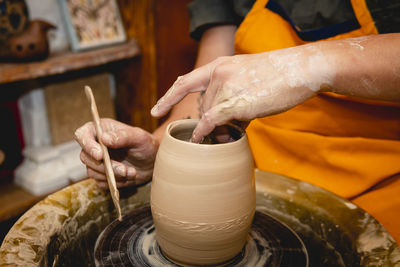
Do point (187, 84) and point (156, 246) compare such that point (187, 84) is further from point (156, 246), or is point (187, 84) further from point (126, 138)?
point (156, 246)

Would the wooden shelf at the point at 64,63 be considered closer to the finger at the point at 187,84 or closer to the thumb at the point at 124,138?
the thumb at the point at 124,138

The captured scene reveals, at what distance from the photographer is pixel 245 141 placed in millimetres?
719

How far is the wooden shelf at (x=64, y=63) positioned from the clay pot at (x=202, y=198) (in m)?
1.04

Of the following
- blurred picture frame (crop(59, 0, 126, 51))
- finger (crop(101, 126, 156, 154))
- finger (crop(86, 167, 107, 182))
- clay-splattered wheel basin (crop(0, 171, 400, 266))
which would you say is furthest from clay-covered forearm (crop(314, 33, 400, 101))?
blurred picture frame (crop(59, 0, 126, 51))

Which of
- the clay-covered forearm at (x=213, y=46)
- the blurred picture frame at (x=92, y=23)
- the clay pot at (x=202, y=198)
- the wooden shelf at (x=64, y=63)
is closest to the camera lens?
the clay pot at (x=202, y=198)

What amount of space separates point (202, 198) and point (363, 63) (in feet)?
1.29

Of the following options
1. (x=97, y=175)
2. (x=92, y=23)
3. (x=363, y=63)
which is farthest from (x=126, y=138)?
(x=92, y=23)

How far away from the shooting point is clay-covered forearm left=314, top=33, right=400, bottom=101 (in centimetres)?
71

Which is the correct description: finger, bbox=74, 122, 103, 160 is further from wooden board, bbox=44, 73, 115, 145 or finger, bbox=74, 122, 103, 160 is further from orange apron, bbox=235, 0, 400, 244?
wooden board, bbox=44, 73, 115, 145

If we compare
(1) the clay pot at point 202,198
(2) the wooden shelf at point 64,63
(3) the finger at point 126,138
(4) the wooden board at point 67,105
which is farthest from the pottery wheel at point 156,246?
(4) the wooden board at point 67,105

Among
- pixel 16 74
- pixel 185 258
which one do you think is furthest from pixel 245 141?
pixel 16 74

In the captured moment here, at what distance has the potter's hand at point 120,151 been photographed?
779mm

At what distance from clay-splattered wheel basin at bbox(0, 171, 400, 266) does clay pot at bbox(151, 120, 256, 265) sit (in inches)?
8.3

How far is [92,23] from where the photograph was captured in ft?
6.25
